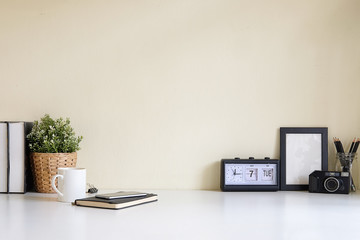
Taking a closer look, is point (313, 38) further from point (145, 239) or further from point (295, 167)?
point (145, 239)

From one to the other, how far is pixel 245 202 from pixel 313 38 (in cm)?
77

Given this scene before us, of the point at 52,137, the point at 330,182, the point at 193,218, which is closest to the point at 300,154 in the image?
the point at 330,182

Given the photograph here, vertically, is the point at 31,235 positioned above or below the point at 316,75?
below

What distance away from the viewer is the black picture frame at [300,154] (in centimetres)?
197

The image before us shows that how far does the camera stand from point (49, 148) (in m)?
1.84

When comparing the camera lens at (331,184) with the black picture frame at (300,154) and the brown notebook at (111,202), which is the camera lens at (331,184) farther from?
the brown notebook at (111,202)

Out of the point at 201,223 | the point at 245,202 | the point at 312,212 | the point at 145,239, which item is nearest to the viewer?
Result: the point at 145,239

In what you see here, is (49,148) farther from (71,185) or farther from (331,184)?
(331,184)

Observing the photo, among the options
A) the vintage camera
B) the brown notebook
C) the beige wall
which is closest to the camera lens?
the vintage camera

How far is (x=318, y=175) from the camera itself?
190 centimetres

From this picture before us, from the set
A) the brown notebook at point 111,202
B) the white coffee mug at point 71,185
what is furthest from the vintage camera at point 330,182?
the white coffee mug at point 71,185

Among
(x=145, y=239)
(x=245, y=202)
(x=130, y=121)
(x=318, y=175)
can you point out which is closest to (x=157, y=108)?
(x=130, y=121)

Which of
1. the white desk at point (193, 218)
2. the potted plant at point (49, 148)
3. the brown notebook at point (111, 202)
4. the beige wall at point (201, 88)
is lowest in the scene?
the white desk at point (193, 218)

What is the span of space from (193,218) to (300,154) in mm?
750
